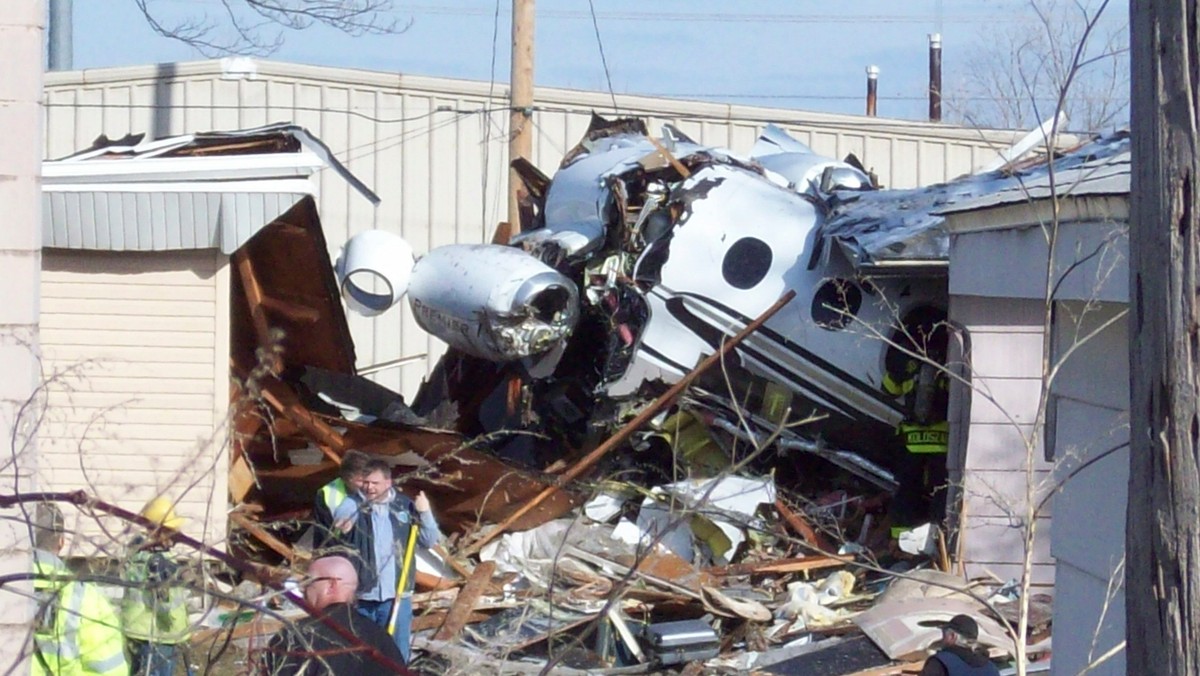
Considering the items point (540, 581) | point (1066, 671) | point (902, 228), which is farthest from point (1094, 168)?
point (540, 581)

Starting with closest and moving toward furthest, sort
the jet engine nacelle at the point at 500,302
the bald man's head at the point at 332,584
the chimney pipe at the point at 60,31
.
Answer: the bald man's head at the point at 332,584 < the chimney pipe at the point at 60,31 < the jet engine nacelle at the point at 500,302

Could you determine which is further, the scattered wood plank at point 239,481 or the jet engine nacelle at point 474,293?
the jet engine nacelle at point 474,293

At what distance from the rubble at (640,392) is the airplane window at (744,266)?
0.06 ft

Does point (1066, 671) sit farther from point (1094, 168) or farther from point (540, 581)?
point (540, 581)

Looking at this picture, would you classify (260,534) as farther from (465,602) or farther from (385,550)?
(385,550)

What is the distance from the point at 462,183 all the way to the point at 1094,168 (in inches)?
461

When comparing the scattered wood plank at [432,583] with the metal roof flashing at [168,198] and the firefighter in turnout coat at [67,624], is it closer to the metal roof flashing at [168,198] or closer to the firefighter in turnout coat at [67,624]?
the metal roof flashing at [168,198]

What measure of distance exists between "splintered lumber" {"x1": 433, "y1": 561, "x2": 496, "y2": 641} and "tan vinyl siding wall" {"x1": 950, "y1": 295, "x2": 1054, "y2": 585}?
311 cm

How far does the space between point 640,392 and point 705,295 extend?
85 cm

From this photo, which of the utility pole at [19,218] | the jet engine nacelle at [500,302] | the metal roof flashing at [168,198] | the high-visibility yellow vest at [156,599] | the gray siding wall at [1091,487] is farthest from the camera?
the jet engine nacelle at [500,302]

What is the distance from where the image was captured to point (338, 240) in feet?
56.0

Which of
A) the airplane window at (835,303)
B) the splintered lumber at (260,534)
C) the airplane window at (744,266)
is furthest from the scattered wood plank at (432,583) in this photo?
the airplane window at (835,303)

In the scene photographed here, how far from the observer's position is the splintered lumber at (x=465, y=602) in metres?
8.62

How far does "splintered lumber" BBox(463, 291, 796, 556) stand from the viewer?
402 inches
